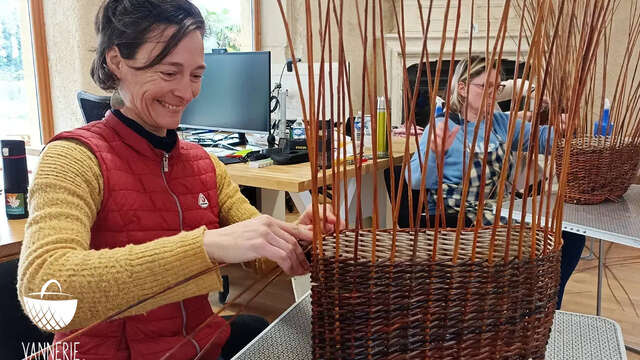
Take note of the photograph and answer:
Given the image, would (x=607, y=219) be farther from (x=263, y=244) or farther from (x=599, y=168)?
(x=263, y=244)

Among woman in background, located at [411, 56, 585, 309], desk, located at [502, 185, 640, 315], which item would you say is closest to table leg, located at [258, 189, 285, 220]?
woman in background, located at [411, 56, 585, 309]

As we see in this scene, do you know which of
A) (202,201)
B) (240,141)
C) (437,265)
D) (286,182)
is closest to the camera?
(437,265)

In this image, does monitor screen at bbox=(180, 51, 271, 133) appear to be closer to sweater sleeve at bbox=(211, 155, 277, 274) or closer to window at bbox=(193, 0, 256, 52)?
sweater sleeve at bbox=(211, 155, 277, 274)

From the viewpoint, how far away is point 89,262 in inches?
27.8

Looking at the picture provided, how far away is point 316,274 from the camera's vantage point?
1.78 ft

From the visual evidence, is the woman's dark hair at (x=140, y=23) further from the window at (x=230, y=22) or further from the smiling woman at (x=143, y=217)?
the window at (x=230, y=22)

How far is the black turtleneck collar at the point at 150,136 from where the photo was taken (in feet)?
3.12

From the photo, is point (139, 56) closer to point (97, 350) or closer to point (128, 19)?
point (128, 19)

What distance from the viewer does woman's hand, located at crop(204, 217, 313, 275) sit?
673 mm

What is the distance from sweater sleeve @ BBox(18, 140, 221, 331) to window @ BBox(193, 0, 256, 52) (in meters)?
3.46

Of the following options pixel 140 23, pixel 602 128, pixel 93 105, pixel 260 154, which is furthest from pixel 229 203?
pixel 602 128

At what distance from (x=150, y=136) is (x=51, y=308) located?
36cm

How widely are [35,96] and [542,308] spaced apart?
3.07 metres

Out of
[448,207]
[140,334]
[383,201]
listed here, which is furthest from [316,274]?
[383,201]
